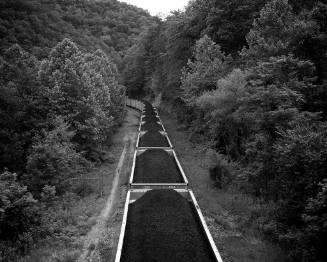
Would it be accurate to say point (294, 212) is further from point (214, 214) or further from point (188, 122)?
point (188, 122)

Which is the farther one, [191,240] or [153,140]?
[153,140]

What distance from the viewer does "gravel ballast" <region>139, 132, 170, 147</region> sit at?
29594mm

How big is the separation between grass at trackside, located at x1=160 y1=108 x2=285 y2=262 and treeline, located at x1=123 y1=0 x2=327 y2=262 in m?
0.59

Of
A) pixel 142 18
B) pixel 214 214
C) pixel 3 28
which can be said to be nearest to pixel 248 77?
pixel 214 214

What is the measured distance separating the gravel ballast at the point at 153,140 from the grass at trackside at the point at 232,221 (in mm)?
5541

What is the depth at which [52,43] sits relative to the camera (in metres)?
45.9

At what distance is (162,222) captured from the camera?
1362cm

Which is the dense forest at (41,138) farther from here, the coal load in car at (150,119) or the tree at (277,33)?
the tree at (277,33)

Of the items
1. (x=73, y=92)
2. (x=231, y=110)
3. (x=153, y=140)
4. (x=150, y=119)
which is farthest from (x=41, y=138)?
(x=150, y=119)

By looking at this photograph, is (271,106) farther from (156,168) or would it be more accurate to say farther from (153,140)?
(153,140)

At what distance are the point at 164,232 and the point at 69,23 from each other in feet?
208

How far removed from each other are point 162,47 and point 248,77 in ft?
157

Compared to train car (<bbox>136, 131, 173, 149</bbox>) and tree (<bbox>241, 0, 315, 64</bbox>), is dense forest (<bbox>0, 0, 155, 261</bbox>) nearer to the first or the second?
train car (<bbox>136, 131, 173, 149</bbox>)

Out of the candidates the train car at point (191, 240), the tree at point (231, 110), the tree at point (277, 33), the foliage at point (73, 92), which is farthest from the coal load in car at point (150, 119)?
the train car at point (191, 240)
